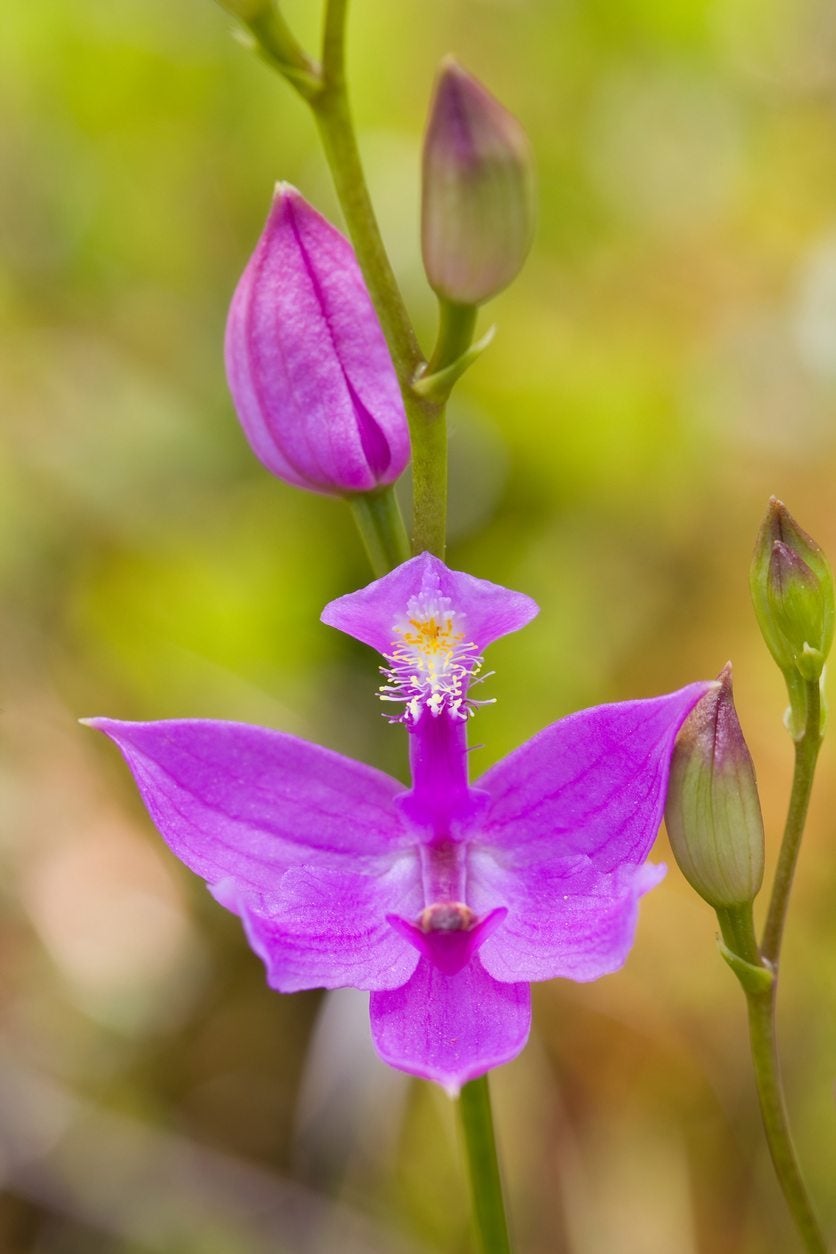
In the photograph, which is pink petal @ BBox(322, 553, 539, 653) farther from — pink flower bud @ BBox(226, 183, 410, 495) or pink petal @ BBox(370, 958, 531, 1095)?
pink petal @ BBox(370, 958, 531, 1095)

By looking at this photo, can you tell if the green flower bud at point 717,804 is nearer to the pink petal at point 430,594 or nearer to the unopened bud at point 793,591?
the unopened bud at point 793,591

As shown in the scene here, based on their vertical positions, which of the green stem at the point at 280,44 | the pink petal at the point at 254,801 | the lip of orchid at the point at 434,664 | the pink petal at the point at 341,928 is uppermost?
the green stem at the point at 280,44

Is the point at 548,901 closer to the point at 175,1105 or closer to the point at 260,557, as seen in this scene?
the point at 175,1105

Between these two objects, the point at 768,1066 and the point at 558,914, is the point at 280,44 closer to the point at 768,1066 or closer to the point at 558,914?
the point at 558,914

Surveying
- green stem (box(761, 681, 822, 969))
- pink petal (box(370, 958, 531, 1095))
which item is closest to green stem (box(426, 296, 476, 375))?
green stem (box(761, 681, 822, 969))

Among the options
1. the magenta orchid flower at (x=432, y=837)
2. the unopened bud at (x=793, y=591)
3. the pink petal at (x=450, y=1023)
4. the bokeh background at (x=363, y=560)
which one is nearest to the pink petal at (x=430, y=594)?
the magenta orchid flower at (x=432, y=837)

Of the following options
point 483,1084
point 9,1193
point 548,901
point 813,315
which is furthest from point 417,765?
point 813,315
